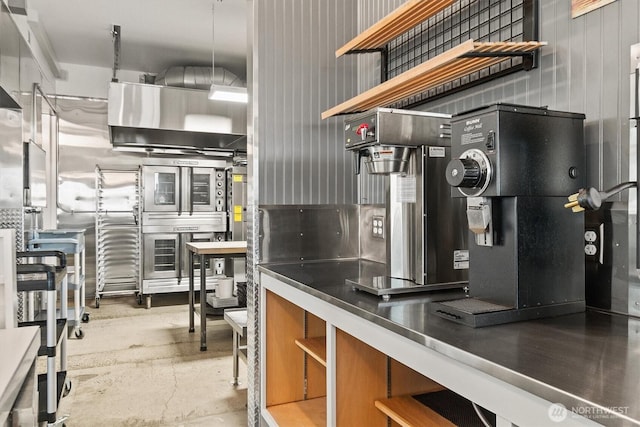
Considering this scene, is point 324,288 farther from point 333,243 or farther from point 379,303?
point 333,243

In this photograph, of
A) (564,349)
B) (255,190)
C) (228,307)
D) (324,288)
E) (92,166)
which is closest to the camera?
(564,349)

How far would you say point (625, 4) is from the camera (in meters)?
1.29

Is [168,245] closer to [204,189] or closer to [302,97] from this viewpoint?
[204,189]

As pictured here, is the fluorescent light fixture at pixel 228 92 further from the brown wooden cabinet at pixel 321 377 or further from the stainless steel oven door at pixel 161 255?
the brown wooden cabinet at pixel 321 377

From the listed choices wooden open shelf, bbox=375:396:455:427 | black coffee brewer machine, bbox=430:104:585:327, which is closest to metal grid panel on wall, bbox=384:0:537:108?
black coffee brewer machine, bbox=430:104:585:327

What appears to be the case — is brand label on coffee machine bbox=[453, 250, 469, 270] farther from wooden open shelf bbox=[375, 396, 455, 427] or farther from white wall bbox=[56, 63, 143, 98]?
white wall bbox=[56, 63, 143, 98]

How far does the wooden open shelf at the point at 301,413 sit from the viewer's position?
6.91 feet

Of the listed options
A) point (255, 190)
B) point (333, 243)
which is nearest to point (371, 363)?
point (333, 243)

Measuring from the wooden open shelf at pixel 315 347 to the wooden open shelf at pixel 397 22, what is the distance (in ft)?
4.69

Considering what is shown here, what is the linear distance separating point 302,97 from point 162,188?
415cm

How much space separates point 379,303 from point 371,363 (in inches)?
15.8

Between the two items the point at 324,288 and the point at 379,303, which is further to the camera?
the point at 324,288

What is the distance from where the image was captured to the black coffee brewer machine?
1186 mm

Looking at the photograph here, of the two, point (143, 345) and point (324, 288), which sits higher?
point (324, 288)
